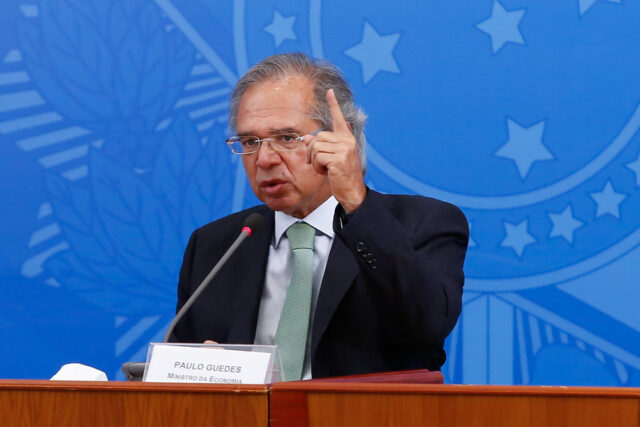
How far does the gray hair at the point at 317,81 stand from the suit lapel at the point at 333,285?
0.28 m

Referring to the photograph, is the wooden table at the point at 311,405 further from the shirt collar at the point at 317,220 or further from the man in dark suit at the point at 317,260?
the shirt collar at the point at 317,220

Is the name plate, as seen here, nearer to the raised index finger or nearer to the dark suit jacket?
the dark suit jacket

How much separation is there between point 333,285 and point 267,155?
13.8 inches

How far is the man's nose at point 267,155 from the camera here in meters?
1.83

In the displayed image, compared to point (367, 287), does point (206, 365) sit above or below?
below

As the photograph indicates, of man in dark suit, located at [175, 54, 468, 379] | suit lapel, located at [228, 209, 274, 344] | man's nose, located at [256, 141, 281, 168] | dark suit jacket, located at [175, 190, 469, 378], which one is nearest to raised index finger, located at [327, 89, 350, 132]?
man in dark suit, located at [175, 54, 468, 379]

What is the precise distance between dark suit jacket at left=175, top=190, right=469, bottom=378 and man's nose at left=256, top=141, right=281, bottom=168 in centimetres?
19

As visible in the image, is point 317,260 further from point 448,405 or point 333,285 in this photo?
point 448,405

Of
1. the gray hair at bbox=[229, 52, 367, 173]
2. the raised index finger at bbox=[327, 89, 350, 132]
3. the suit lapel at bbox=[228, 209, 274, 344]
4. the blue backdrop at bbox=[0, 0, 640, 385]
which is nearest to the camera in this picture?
the raised index finger at bbox=[327, 89, 350, 132]

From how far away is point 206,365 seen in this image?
1162 mm

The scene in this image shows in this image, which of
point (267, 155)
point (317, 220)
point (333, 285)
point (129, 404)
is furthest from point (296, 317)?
point (129, 404)

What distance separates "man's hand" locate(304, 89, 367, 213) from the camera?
4.97 ft

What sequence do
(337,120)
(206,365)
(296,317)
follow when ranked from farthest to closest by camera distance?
(296,317) → (337,120) → (206,365)

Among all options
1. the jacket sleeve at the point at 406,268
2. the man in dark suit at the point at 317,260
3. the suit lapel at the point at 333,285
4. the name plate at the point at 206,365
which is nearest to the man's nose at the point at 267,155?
the man in dark suit at the point at 317,260
